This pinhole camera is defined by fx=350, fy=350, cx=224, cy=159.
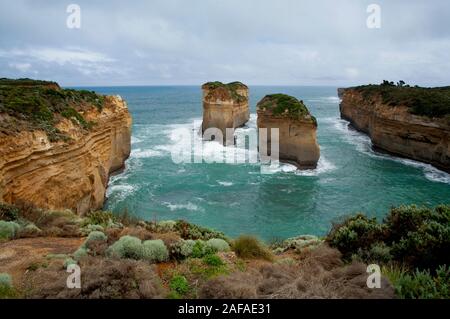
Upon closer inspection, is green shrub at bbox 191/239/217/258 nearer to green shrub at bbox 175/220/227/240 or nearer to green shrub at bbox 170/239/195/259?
green shrub at bbox 170/239/195/259

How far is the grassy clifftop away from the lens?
1561 cm

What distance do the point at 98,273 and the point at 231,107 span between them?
40.4 metres

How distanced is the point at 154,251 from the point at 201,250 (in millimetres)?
1122

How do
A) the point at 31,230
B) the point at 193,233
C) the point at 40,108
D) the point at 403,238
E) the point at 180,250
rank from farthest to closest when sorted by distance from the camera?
1. the point at 40,108
2. the point at 193,233
3. the point at 31,230
4. the point at 403,238
5. the point at 180,250

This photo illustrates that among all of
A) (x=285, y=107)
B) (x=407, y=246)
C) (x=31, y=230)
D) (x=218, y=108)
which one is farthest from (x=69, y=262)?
(x=218, y=108)

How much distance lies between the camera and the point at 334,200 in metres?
24.7

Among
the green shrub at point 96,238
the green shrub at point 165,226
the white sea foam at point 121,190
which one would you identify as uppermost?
the green shrub at point 96,238

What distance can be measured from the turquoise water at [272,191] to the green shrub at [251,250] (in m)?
10.3

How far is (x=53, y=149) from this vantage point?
15891mm

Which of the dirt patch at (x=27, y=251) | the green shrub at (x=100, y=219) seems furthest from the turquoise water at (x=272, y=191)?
the dirt patch at (x=27, y=251)

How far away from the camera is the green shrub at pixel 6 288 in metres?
5.88

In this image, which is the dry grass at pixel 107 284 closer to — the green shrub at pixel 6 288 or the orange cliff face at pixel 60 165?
the green shrub at pixel 6 288

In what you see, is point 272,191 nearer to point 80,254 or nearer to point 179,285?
point 80,254
